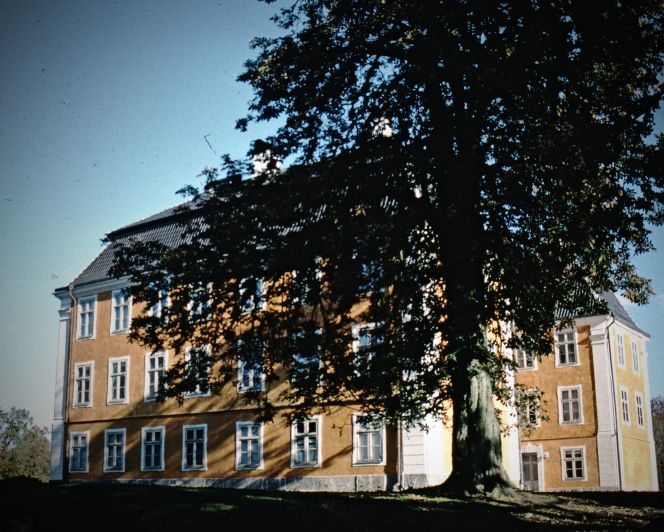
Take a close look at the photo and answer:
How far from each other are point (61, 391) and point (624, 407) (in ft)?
86.7

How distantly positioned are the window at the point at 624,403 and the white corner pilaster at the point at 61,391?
2585 cm

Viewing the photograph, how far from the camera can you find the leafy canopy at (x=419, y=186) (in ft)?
43.8

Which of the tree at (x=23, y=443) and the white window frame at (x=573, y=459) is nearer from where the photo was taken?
the white window frame at (x=573, y=459)

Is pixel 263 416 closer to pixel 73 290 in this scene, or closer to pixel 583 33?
pixel 583 33

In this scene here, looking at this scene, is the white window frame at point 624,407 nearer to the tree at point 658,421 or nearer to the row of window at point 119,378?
the row of window at point 119,378

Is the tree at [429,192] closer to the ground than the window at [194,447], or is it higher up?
higher up

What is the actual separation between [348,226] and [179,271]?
3614 mm

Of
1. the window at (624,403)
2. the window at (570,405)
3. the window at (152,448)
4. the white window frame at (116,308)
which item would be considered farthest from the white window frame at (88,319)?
the window at (624,403)

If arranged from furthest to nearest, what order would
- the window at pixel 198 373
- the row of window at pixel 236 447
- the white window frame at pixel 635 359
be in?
the white window frame at pixel 635 359, the row of window at pixel 236 447, the window at pixel 198 373

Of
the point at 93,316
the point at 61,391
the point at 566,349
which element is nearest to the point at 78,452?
the point at 61,391

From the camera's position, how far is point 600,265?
1625 cm

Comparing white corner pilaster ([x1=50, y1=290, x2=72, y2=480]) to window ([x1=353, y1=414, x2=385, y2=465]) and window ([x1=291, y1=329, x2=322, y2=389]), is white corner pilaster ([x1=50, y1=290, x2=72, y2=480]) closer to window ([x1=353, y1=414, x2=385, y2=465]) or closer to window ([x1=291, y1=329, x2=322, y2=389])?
window ([x1=353, y1=414, x2=385, y2=465])

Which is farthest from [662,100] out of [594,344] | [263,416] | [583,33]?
[594,344]

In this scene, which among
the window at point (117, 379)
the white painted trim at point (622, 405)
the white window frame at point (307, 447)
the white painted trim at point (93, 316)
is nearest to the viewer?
the white window frame at point (307, 447)
